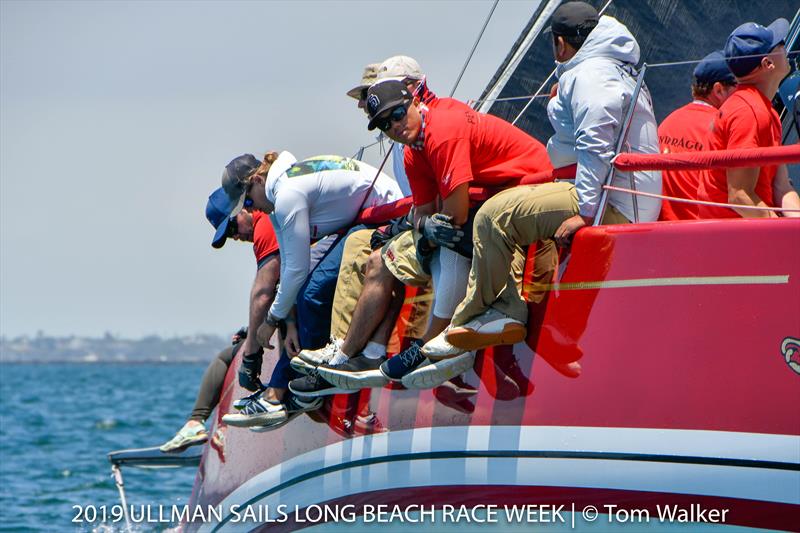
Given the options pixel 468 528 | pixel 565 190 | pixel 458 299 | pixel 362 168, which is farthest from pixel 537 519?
pixel 362 168

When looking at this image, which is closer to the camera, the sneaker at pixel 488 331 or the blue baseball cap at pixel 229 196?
the sneaker at pixel 488 331

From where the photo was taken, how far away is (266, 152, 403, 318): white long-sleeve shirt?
6.05m

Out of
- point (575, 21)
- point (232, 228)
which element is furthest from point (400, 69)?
point (232, 228)

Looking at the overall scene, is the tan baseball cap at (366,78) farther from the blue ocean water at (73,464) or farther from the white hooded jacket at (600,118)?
the blue ocean water at (73,464)

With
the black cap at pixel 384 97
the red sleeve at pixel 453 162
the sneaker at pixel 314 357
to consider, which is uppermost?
the black cap at pixel 384 97

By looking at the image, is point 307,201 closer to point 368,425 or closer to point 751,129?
point 368,425

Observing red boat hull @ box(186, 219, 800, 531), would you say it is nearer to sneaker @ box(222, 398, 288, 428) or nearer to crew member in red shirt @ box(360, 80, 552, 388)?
crew member in red shirt @ box(360, 80, 552, 388)

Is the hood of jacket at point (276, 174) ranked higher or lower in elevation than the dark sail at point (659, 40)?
lower

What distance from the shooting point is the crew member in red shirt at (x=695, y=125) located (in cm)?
536

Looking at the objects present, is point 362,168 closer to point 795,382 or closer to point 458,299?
point 458,299

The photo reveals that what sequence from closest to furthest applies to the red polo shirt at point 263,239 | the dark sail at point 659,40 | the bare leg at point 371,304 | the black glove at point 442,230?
the black glove at point 442,230
the bare leg at point 371,304
the red polo shirt at point 263,239
the dark sail at point 659,40

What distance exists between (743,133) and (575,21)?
2.77 ft

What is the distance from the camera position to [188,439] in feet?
27.3

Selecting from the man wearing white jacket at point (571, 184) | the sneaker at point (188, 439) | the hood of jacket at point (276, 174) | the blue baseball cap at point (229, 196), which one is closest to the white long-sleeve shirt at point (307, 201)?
the hood of jacket at point (276, 174)
